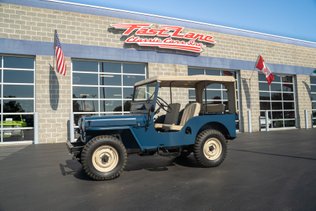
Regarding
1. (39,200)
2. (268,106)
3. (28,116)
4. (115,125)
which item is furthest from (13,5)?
(268,106)

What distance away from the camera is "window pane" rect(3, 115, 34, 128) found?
1200 centimetres

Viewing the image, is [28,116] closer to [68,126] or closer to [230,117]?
[68,126]

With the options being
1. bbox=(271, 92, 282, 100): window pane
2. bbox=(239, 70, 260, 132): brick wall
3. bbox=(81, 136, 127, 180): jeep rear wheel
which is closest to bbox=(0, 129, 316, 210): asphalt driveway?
bbox=(81, 136, 127, 180): jeep rear wheel

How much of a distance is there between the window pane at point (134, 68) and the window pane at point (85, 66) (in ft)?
5.21

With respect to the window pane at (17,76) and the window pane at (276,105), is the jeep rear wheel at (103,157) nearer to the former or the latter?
the window pane at (17,76)

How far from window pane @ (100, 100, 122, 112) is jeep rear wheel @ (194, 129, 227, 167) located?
811 cm

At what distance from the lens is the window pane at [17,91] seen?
12.1 metres

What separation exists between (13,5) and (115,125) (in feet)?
31.5

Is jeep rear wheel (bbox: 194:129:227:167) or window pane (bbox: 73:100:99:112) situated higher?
window pane (bbox: 73:100:99:112)

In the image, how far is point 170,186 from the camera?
479cm

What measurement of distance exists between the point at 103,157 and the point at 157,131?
53.4 inches

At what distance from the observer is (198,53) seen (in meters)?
15.7

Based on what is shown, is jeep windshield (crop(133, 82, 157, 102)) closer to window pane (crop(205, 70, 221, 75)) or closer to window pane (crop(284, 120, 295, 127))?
window pane (crop(205, 70, 221, 75))

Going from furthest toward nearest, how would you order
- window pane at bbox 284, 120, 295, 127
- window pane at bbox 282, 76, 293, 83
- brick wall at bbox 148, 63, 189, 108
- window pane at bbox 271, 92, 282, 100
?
window pane at bbox 282, 76, 293, 83 → window pane at bbox 284, 120, 295, 127 → window pane at bbox 271, 92, 282, 100 → brick wall at bbox 148, 63, 189, 108
